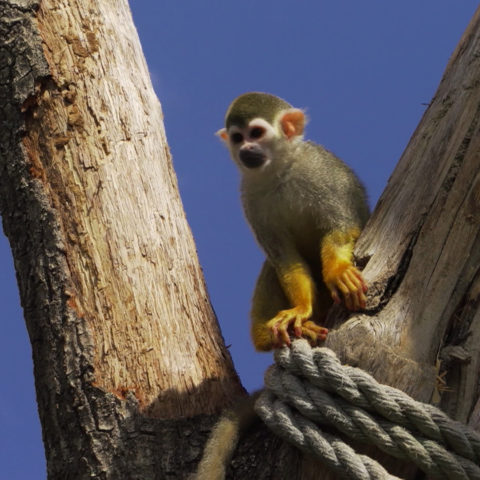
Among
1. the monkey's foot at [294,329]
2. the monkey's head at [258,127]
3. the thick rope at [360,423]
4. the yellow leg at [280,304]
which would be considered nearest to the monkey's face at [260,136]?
the monkey's head at [258,127]

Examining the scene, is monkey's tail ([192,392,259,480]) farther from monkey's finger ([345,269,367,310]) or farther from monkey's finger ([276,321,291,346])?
monkey's finger ([345,269,367,310])

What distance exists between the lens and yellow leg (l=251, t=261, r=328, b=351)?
3154 mm

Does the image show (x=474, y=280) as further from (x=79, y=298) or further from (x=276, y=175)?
(x=276, y=175)

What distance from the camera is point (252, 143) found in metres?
4.45

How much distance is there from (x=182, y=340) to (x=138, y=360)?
0.19m

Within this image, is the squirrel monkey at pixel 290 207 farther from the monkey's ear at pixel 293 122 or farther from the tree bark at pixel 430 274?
the tree bark at pixel 430 274

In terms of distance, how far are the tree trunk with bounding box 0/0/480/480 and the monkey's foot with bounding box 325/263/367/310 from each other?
39 mm

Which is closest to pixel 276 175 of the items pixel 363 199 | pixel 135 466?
pixel 363 199

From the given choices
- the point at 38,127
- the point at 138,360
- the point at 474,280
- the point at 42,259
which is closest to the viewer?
the point at 474,280

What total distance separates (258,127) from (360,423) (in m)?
2.40

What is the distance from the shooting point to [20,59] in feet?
11.2

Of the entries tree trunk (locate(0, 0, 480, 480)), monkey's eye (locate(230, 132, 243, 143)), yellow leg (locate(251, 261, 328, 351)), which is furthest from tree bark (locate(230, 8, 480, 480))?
monkey's eye (locate(230, 132, 243, 143))

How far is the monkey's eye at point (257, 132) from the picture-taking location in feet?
14.6

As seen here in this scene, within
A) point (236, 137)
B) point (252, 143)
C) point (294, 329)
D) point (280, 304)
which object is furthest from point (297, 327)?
point (236, 137)
